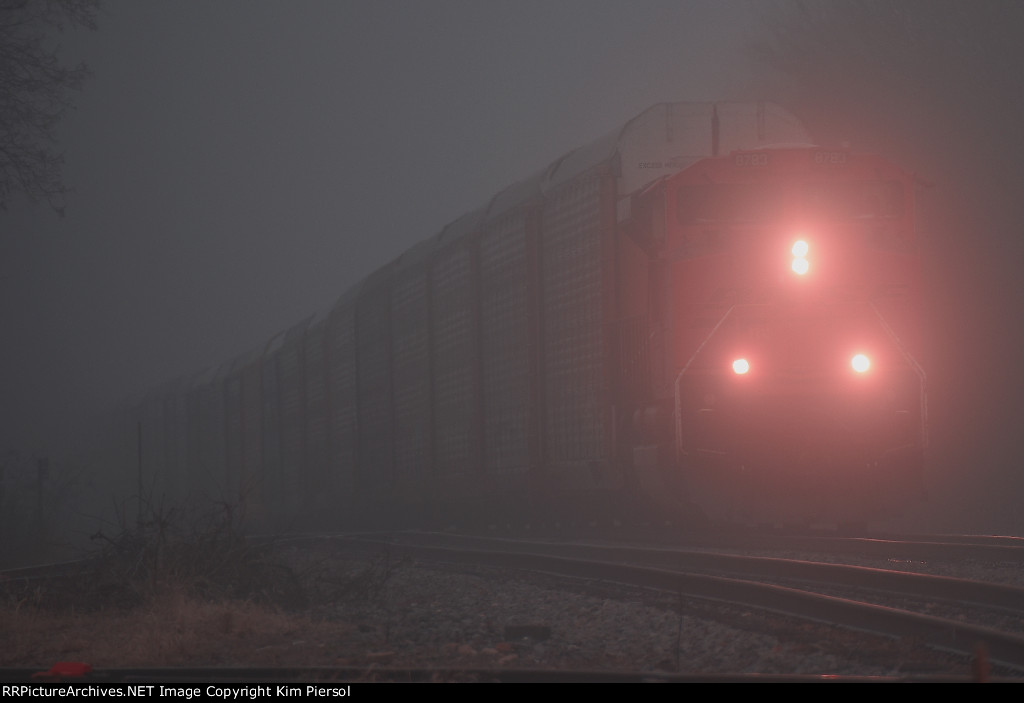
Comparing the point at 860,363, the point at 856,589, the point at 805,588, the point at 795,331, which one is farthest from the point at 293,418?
the point at 856,589

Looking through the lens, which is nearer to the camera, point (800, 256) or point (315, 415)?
point (800, 256)

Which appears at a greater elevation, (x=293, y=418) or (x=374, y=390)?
(x=374, y=390)

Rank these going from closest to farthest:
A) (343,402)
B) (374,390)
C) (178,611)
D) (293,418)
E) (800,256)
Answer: (178,611)
(800,256)
(374,390)
(343,402)
(293,418)

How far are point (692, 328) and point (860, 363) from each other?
4.91ft

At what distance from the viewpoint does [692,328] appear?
412 inches

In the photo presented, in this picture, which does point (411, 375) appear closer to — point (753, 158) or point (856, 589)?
point (753, 158)

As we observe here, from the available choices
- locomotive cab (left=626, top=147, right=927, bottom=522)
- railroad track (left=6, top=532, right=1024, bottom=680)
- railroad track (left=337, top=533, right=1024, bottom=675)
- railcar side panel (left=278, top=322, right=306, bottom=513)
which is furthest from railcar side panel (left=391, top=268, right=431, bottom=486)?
locomotive cab (left=626, top=147, right=927, bottom=522)

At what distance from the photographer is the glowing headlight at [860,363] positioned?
33.6 ft

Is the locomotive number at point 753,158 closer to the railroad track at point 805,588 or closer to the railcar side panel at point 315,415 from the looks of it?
the railroad track at point 805,588

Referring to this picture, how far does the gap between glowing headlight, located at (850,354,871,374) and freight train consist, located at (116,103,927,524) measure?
25mm

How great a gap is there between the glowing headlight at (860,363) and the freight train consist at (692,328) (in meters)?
0.03

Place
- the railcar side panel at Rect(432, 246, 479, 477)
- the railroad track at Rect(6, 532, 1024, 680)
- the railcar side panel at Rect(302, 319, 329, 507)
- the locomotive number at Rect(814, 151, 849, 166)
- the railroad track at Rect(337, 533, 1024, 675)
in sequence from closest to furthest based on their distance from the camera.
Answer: the railroad track at Rect(6, 532, 1024, 680) → the railroad track at Rect(337, 533, 1024, 675) → the locomotive number at Rect(814, 151, 849, 166) → the railcar side panel at Rect(432, 246, 479, 477) → the railcar side panel at Rect(302, 319, 329, 507)

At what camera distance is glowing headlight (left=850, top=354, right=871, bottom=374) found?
33.6 feet

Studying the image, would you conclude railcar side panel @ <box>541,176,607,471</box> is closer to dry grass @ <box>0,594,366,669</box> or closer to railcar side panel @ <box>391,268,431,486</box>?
railcar side panel @ <box>391,268,431,486</box>
